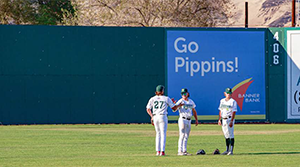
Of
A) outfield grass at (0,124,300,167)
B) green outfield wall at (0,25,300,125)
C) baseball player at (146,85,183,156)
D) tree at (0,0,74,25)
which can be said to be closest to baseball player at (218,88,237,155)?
outfield grass at (0,124,300,167)

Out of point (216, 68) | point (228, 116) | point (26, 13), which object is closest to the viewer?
point (228, 116)

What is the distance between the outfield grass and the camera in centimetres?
1538

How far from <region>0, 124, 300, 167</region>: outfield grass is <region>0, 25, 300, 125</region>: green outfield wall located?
1169mm

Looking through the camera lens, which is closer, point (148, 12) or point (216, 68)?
point (216, 68)

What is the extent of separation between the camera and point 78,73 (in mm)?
29828

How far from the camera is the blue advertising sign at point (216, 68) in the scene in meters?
30.8

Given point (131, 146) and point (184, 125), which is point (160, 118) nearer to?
point (184, 125)

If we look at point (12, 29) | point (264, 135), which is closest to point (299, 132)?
point (264, 135)

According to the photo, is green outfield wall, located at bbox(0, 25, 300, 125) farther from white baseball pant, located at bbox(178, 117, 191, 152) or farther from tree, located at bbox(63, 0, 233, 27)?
tree, located at bbox(63, 0, 233, 27)

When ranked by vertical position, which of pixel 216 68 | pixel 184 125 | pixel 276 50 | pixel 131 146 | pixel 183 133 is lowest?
pixel 131 146

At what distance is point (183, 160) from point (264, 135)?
9585 millimetres

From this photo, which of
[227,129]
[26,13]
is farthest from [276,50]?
[26,13]

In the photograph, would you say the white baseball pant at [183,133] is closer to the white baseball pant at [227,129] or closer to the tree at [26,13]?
the white baseball pant at [227,129]

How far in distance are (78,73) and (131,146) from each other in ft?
35.3
